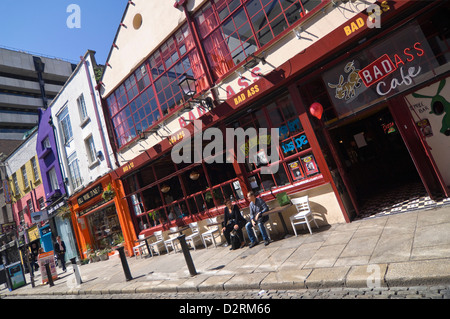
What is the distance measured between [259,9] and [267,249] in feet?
21.7

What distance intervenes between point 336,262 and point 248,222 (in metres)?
3.38

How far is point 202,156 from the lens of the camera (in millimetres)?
9336

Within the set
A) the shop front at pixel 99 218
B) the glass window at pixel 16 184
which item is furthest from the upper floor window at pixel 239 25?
the glass window at pixel 16 184

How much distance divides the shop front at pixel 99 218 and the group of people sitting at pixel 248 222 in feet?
22.4

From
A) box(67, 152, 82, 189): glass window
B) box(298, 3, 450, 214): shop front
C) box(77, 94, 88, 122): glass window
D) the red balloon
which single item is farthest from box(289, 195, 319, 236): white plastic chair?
box(67, 152, 82, 189): glass window

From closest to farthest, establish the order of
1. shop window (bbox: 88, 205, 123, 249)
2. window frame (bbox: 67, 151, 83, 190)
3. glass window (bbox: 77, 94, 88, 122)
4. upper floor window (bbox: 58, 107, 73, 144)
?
shop window (bbox: 88, 205, 123, 249) < glass window (bbox: 77, 94, 88, 122) < window frame (bbox: 67, 151, 83, 190) < upper floor window (bbox: 58, 107, 73, 144)

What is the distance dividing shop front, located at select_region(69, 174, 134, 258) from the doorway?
10.2m

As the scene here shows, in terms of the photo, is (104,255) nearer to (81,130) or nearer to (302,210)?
(81,130)

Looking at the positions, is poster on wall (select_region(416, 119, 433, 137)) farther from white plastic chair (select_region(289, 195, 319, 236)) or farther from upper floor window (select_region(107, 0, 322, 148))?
upper floor window (select_region(107, 0, 322, 148))

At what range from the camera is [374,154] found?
10117 mm

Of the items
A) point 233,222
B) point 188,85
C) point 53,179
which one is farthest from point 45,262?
point 188,85

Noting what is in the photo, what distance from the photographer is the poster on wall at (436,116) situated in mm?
6234

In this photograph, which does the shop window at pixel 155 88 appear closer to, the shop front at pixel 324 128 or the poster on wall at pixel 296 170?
the shop front at pixel 324 128

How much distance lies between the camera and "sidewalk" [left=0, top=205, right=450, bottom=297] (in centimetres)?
341
